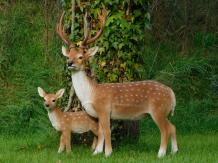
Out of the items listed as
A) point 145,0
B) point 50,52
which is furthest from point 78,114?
point 50,52

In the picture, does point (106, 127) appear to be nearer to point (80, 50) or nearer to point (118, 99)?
point (118, 99)

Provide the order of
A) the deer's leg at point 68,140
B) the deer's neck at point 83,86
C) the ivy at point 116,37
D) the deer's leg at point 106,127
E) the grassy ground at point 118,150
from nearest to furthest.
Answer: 1. the grassy ground at point 118,150
2. the deer's leg at point 106,127
3. the deer's neck at point 83,86
4. the deer's leg at point 68,140
5. the ivy at point 116,37

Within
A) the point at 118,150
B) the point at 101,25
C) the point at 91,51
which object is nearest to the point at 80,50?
the point at 91,51

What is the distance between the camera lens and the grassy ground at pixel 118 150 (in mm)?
10297

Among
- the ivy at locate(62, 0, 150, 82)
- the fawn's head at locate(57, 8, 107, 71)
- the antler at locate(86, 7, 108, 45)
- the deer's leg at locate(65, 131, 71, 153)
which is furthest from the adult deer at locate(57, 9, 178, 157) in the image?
the ivy at locate(62, 0, 150, 82)

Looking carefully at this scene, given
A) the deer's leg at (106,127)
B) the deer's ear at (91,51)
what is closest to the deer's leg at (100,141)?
the deer's leg at (106,127)

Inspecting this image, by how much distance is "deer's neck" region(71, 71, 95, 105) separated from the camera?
10.9 meters

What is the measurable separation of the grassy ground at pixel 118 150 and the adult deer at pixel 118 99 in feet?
1.07

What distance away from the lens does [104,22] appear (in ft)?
37.1

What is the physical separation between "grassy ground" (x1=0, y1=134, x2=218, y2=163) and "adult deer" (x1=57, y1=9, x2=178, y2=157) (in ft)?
1.07

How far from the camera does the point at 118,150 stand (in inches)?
457

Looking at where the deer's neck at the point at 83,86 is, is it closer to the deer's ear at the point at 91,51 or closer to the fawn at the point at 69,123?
the deer's ear at the point at 91,51

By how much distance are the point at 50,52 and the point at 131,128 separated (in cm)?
612

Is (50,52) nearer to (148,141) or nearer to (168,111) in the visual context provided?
(148,141)
